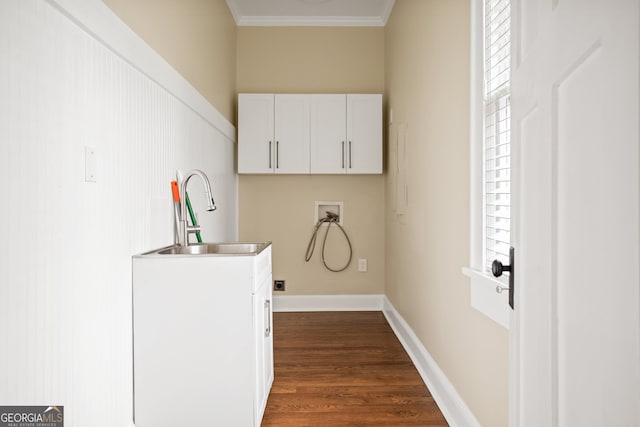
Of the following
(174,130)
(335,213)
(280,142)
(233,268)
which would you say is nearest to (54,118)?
(233,268)

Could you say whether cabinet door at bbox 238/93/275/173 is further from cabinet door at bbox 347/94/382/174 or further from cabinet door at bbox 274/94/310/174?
cabinet door at bbox 347/94/382/174

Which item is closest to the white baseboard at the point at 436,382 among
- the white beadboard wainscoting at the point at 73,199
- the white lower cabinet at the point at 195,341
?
the white lower cabinet at the point at 195,341

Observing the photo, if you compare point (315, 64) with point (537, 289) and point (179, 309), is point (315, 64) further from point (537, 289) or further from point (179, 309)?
point (537, 289)

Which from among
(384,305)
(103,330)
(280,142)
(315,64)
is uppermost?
(315,64)

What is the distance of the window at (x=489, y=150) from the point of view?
1.61 metres

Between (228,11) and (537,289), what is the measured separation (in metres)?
3.81

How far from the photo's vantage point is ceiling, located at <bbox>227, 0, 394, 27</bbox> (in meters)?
3.93

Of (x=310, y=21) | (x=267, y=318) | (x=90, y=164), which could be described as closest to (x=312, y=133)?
(x=310, y=21)

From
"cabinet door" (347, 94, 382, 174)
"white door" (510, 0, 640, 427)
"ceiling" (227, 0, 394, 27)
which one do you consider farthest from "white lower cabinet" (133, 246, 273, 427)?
"ceiling" (227, 0, 394, 27)

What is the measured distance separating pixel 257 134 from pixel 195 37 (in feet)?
4.34

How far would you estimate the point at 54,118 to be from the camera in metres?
1.22

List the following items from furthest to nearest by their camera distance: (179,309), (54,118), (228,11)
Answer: (228,11) → (179,309) → (54,118)

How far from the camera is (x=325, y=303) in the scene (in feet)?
14.0

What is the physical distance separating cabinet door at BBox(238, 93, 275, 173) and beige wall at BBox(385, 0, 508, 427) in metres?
1.26
